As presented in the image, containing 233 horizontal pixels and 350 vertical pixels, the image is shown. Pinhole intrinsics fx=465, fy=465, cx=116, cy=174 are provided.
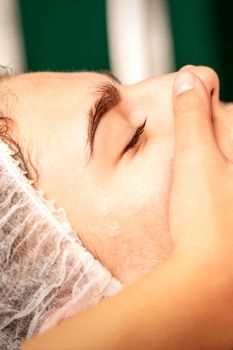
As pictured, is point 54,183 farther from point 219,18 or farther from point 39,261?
point 219,18

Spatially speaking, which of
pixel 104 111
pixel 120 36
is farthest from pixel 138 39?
pixel 104 111

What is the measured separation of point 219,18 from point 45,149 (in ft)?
5.64

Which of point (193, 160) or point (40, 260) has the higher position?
point (193, 160)

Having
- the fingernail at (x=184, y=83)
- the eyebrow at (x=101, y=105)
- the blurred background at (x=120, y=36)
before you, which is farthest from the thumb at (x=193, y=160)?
the blurred background at (x=120, y=36)

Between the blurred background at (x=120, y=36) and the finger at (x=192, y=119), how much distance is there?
4.47 ft

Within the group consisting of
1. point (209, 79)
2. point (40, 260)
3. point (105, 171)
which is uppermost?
point (209, 79)

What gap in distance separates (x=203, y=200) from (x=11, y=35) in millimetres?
1733

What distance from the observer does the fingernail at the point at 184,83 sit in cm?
85

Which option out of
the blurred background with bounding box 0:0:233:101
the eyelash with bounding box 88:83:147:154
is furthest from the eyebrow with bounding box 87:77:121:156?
the blurred background with bounding box 0:0:233:101

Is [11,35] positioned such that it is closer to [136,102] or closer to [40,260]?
[136,102]

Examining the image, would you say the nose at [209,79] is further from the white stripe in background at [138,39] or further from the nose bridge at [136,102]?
the white stripe in background at [138,39]

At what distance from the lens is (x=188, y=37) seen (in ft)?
7.50

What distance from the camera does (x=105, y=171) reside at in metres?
0.84

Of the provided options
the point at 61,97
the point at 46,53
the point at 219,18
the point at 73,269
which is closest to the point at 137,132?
the point at 61,97
